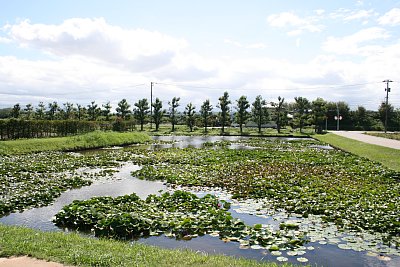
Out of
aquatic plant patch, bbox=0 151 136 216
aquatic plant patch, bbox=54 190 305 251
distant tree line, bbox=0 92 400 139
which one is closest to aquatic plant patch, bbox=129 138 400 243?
aquatic plant patch, bbox=54 190 305 251

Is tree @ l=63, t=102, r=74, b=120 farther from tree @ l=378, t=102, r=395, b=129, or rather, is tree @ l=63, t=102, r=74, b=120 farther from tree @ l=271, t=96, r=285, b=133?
tree @ l=378, t=102, r=395, b=129

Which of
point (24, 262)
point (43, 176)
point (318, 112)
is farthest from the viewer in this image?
point (318, 112)

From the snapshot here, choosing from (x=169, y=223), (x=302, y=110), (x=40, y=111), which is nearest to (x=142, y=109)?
(x=40, y=111)

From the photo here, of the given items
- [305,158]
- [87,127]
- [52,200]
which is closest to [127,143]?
[87,127]

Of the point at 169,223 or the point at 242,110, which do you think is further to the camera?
the point at 242,110

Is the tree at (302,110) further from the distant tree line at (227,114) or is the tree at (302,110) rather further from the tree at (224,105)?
the tree at (224,105)

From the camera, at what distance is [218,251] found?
6.74m

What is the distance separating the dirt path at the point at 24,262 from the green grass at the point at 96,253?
0.11 meters

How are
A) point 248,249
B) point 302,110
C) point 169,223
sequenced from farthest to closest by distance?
point 302,110 < point 169,223 < point 248,249

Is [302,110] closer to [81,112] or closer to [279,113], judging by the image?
[279,113]

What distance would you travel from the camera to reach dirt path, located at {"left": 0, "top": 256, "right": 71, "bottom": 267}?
502 cm

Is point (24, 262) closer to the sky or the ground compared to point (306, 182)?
closer to the sky

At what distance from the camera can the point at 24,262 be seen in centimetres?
512

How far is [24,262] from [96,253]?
1.00 meters
